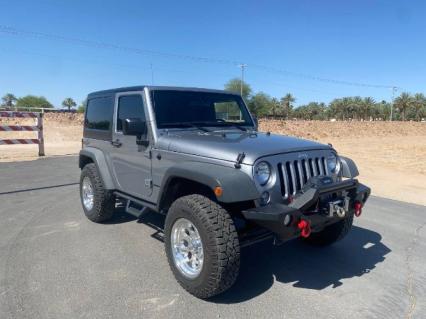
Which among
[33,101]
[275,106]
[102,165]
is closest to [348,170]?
[102,165]

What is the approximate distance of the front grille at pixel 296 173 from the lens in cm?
367

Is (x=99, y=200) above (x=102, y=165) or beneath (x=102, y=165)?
beneath

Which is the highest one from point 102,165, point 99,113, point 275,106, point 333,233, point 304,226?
point 275,106

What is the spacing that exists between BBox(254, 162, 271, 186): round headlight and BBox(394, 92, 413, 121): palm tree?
10452 centimetres

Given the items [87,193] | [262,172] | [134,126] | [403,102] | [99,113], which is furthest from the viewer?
[403,102]

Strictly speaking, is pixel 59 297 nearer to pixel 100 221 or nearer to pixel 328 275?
pixel 100 221

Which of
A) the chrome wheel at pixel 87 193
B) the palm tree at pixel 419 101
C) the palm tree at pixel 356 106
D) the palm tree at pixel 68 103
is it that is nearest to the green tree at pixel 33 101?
the palm tree at pixel 68 103

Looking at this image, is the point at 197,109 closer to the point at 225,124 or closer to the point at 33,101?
the point at 225,124

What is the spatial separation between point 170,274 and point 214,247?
39.2 inches

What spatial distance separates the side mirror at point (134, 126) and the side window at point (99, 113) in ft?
3.79

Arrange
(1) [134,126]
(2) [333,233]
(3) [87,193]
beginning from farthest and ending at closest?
(3) [87,193], (2) [333,233], (1) [134,126]

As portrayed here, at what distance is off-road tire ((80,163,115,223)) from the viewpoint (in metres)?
5.48

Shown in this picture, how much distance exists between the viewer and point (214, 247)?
3.34 metres

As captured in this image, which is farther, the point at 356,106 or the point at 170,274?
the point at 356,106
